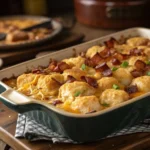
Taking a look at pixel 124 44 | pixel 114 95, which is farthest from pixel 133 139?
pixel 124 44

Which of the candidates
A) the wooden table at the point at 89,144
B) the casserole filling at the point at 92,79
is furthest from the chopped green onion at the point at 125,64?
the wooden table at the point at 89,144

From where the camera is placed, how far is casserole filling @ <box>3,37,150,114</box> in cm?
133

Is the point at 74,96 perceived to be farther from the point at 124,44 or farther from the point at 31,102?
the point at 124,44

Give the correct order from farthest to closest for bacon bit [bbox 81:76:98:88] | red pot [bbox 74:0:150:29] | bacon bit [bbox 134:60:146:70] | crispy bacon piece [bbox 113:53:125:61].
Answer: red pot [bbox 74:0:150:29]
crispy bacon piece [bbox 113:53:125:61]
bacon bit [bbox 134:60:146:70]
bacon bit [bbox 81:76:98:88]

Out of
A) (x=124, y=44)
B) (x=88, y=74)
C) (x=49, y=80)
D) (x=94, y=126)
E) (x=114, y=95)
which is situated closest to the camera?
(x=94, y=126)

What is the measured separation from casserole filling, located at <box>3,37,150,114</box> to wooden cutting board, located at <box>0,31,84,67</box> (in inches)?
21.6

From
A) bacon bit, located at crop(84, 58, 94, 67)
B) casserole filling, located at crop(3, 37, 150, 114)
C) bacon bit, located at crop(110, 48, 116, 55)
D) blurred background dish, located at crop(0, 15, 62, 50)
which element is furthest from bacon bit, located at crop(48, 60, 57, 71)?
blurred background dish, located at crop(0, 15, 62, 50)

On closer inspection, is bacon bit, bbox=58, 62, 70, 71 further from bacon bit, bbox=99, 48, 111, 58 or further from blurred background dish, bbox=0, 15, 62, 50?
blurred background dish, bbox=0, 15, 62, 50

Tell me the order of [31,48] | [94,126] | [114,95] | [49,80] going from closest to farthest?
[94,126] → [114,95] → [49,80] → [31,48]

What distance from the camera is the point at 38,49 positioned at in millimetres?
2270

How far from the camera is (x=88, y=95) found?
1373 millimetres

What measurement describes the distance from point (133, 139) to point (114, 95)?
144 millimetres

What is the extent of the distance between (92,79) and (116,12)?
1155mm

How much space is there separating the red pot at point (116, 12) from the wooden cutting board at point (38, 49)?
0.69 feet
